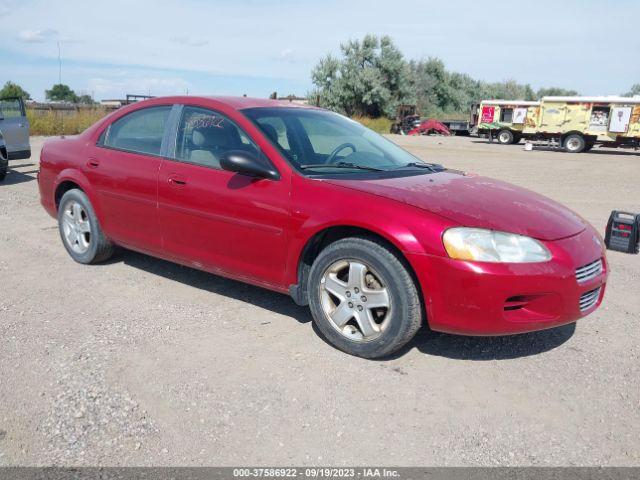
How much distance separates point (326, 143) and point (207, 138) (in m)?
0.90

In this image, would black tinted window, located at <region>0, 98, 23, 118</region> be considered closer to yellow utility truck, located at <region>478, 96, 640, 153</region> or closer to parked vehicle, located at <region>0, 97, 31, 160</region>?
parked vehicle, located at <region>0, 97, 31, 160</region>

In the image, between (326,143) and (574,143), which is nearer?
(326,143)

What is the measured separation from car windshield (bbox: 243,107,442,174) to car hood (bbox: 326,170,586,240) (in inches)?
12.8

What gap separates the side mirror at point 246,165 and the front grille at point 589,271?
1955 millimetres

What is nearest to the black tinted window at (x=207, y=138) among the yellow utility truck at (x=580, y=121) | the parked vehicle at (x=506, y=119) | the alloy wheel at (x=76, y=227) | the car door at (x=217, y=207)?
the car door at (x=217, y=207)

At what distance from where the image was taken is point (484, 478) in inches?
97.0

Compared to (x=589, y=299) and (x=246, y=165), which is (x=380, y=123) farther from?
(x=589, y=299)

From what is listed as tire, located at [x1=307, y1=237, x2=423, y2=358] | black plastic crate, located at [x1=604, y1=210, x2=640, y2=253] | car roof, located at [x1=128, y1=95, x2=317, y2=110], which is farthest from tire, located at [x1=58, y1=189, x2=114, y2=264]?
black plastic crate, located at [x1=604, y1=210, x2=640, y2=253]

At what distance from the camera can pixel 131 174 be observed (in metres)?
4.59

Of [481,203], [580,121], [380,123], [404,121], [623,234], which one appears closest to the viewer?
[481,203]

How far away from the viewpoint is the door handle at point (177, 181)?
422 cm

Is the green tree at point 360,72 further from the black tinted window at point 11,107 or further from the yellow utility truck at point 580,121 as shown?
the black tinted window at point 11,107

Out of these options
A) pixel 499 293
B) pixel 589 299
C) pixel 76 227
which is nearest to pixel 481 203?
pixel 499 293

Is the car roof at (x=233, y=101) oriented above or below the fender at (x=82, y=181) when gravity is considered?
above
